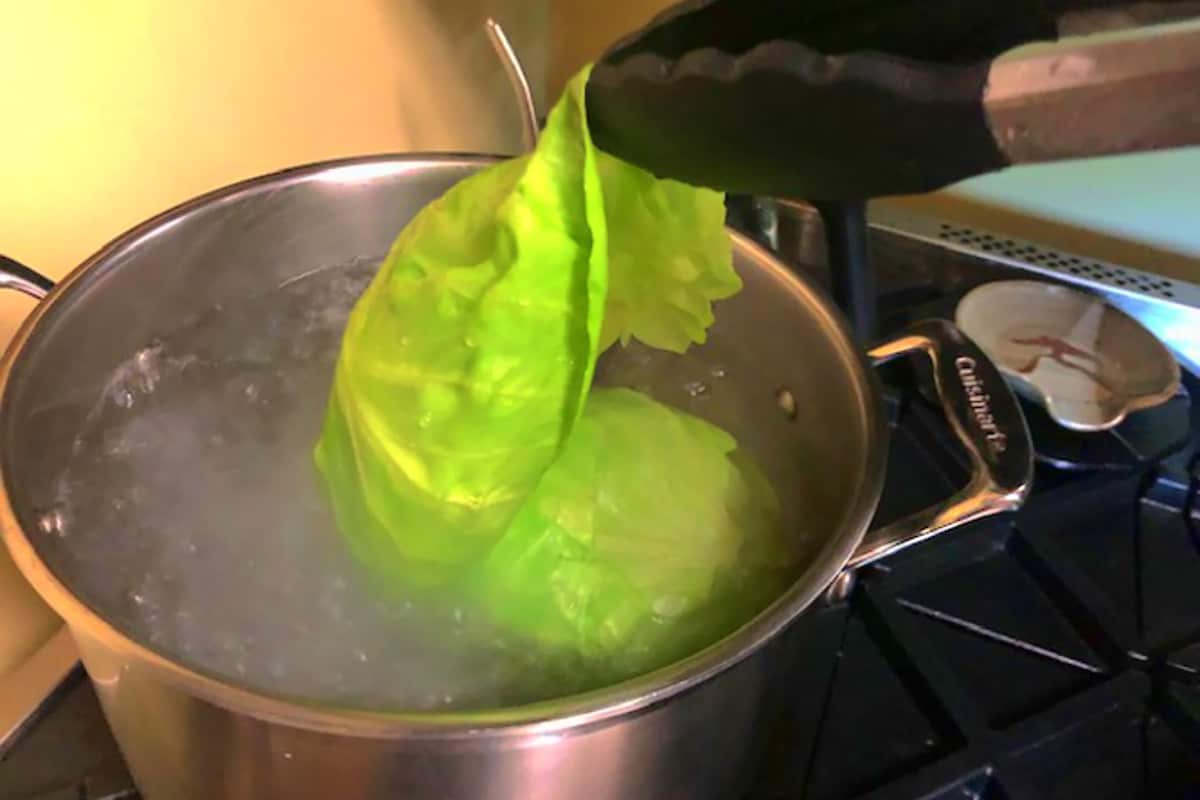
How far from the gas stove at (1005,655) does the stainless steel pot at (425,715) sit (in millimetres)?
53

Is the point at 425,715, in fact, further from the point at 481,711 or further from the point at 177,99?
the point at 177,99

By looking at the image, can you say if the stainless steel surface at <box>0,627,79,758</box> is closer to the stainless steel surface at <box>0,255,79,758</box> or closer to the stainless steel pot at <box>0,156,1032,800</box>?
the stainless steel surface at <box>0,255,79,758</box>

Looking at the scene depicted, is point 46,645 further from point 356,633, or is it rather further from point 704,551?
point 704,551

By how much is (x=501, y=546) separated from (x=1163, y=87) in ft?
1.24

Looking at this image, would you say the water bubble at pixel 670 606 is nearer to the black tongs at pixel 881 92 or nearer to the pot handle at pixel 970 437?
the pot handle at pixel 970 437

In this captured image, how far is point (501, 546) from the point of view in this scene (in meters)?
0.59

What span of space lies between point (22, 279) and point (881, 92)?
403 millimetres

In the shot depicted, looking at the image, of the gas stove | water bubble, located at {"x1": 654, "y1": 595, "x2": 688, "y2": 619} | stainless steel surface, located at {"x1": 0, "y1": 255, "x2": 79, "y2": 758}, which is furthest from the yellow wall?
water bubble, located at {"x1": 654, "y1": 595, "x2": 688, "y2": 619}

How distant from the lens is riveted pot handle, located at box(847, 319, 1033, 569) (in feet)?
1.82

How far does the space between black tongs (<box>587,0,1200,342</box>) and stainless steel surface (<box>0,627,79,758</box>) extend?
415 millimetres

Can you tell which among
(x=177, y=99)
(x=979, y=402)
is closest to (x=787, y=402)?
(x=979, y=402)

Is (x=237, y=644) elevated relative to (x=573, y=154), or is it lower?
lower

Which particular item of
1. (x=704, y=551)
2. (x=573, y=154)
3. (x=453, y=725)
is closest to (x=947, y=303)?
(x=704, y=551)

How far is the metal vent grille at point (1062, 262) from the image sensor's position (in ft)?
2.82
